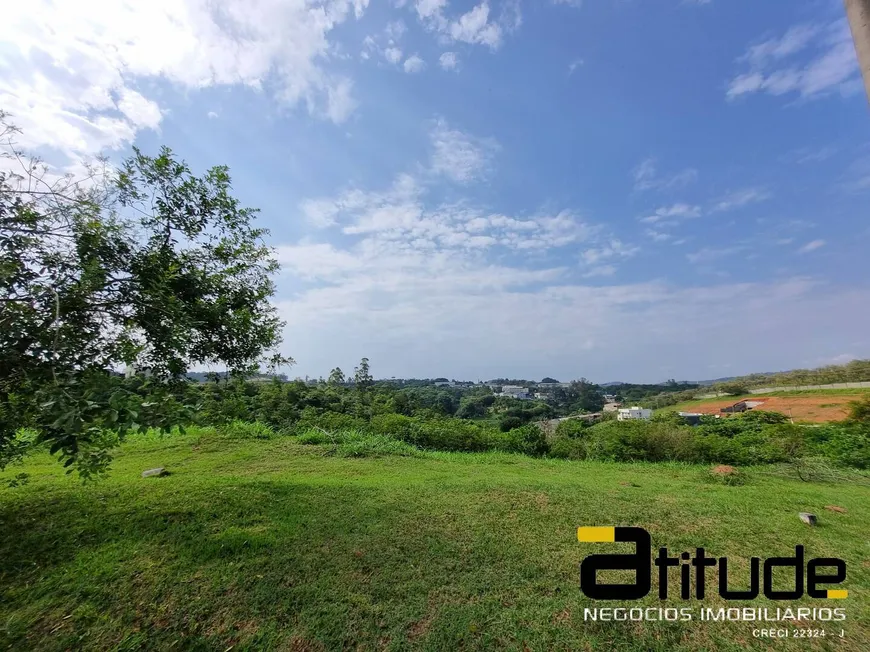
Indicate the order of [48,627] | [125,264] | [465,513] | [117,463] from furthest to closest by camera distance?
1. [117,463]
2. [465,513]
3. [125,264]
4. [48,627]

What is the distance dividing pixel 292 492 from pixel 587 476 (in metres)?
5.90

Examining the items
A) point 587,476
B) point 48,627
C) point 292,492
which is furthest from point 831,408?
point 48,627

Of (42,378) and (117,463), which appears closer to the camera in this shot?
(42,378)

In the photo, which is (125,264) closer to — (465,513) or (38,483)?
(38,483)

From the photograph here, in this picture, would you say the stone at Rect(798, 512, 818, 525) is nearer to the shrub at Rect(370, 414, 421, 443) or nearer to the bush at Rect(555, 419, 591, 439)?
the bush at Rect(555, 419, 591, 439)

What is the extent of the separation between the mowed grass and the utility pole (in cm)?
338

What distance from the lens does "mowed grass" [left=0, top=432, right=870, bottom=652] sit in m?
2.75

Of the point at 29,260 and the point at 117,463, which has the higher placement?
the point at 29,260

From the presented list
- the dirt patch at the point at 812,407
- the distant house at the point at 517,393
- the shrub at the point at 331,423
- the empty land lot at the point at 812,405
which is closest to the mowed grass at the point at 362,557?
the shrub at the point at 331,423

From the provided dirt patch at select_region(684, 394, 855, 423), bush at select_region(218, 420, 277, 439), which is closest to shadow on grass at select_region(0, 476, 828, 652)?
bush at select_region(218, 420, 277, 439)

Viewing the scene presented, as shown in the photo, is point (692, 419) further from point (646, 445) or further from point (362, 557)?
point (362, 557)

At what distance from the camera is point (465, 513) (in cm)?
503

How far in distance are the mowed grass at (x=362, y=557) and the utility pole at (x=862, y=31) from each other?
338 centimetres

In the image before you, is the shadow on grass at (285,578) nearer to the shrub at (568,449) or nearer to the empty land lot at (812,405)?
the shrub at (568,449)
